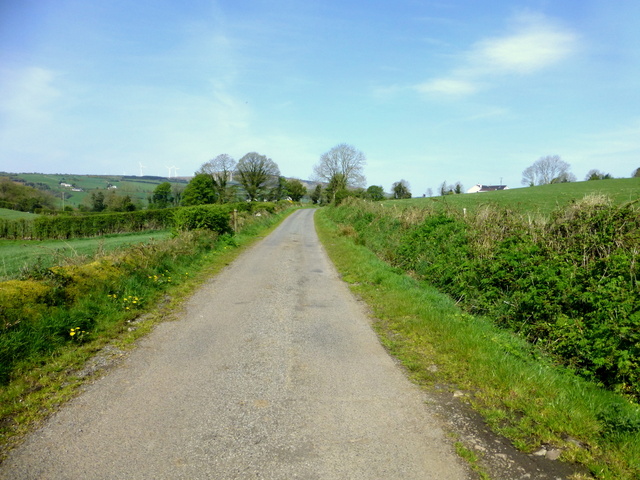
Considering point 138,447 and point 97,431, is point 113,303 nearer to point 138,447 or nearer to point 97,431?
point 97,431

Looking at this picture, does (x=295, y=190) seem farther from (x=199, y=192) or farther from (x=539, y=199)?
(x=539, y=199)

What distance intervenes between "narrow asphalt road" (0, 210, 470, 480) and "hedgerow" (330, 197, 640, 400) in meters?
2.57

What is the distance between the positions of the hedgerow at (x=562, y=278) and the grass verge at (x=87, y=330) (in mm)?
6182

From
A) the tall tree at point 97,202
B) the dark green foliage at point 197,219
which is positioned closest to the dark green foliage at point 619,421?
the dark green foliage at point 197,219

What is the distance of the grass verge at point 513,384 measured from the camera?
327 cm

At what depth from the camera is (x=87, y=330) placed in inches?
230

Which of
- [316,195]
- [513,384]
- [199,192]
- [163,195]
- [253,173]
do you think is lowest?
[513,384]

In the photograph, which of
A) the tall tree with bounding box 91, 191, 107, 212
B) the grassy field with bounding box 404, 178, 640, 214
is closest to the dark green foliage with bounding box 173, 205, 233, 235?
the grassy field with bounding box 404, 178, 640, 214

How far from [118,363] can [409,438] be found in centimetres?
372

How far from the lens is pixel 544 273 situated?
6.37 m

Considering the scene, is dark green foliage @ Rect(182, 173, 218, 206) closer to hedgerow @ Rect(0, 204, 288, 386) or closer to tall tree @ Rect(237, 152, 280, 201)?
tall tree @ Rect(237, 152, 280, 201)

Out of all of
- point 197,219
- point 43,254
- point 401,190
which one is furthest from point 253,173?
point 43,254

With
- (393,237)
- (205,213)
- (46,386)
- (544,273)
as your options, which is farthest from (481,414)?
(205,213)

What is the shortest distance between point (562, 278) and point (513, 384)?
2.74 metres
